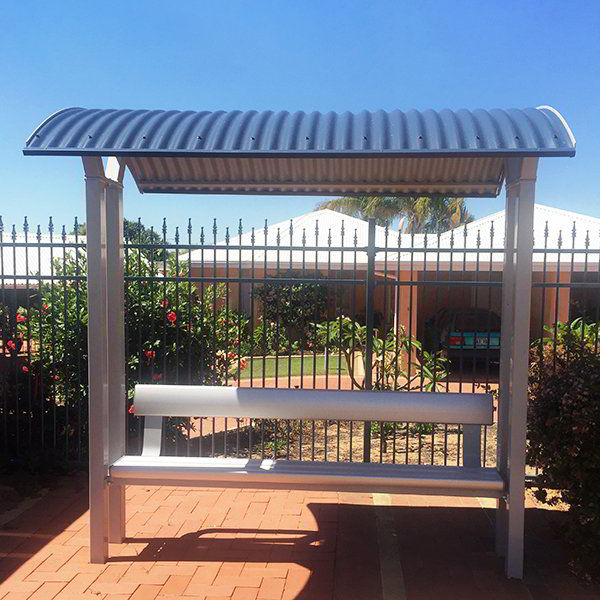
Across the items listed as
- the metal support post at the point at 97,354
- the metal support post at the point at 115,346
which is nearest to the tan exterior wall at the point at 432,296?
the metal support post at the point at 115,346

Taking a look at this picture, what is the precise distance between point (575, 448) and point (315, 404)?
1568 millimetres

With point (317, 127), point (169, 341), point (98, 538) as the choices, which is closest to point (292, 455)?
point (169, 341)

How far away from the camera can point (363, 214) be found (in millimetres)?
24172

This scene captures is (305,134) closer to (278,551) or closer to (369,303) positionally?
(369,303)

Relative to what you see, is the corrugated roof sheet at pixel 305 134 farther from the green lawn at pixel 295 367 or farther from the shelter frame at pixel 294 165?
the green lawn at pixel 295 367

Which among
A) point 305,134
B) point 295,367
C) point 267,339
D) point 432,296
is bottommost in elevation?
point 295,367

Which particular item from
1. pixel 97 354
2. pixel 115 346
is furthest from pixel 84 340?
pixel 97 354

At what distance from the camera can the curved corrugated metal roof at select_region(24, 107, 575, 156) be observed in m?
3.08

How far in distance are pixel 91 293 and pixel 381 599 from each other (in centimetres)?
234

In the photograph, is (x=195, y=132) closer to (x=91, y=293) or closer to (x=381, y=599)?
(x=91, y=293)

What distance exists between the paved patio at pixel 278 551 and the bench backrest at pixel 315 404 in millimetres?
817

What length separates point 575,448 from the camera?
3256 mm

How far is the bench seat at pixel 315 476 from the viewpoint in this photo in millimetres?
3461

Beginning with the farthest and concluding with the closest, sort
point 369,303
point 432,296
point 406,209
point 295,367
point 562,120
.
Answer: point 406,209
point 432,296
point 295,367
point 369,303
point 562,120
